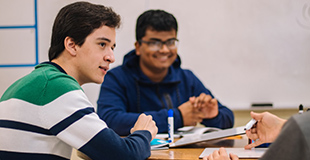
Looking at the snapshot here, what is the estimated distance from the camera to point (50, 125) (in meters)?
1.15

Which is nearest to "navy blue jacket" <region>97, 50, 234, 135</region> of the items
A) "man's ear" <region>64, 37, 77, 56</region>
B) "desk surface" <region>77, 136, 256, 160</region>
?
Answer: "desk surface" <region>77, 136, 256, 160</region>

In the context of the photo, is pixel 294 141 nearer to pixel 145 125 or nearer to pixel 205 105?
pixel 145 125

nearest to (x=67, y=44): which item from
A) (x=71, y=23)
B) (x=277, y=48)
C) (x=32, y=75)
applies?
(x=71, y=23)

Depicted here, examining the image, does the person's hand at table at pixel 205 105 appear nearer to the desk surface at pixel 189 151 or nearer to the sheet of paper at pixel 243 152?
the desk surface at pixel 189 151

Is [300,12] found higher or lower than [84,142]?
higher

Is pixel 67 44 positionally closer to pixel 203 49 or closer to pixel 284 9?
pixel 203 49

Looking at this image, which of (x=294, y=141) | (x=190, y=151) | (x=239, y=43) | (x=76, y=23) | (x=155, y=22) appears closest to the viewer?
(x=294, y=141)

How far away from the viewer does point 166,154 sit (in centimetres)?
146

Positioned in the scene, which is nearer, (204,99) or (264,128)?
(264,128)

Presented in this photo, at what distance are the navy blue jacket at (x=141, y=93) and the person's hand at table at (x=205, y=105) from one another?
57mm

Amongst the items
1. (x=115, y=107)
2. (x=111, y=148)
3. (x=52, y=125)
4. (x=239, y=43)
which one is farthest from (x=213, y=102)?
(x=52, y=125)

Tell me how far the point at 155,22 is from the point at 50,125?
54.5 inches

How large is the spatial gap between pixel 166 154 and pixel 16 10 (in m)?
2.31

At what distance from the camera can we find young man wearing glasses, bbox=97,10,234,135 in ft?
7.52
